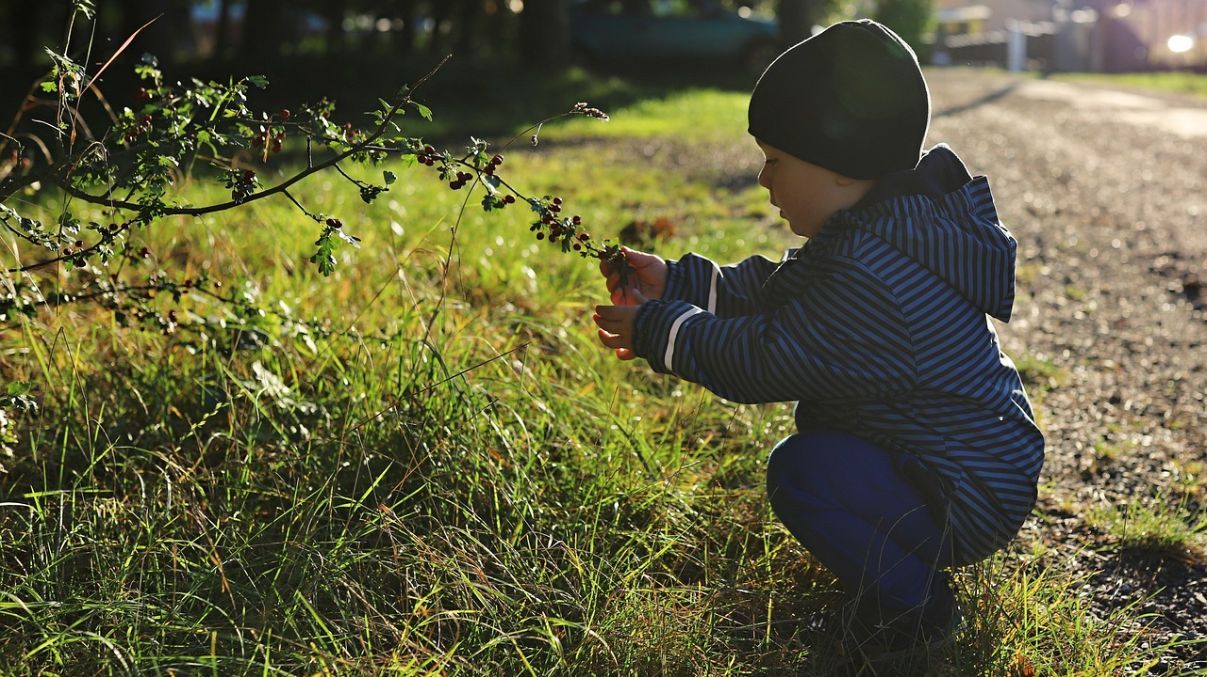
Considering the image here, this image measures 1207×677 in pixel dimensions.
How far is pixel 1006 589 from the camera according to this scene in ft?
7.52

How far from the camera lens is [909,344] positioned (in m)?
2.05

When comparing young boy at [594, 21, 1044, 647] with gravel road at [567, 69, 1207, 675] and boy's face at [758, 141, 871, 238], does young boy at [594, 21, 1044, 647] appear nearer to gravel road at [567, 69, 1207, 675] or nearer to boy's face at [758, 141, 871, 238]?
boy's face at [758, 141, 871, 238]

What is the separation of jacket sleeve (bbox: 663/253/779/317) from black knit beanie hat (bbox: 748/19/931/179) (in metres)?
0.38

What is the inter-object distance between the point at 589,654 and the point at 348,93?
38.0ft

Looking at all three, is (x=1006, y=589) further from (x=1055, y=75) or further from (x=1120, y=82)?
(x=1055, y=75)

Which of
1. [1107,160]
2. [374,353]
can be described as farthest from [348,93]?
[374,353]

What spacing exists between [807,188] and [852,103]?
188 millimetres

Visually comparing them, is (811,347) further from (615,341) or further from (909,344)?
(615,341)

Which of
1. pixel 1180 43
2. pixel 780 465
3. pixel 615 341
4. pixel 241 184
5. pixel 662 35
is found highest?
pixel 241 184

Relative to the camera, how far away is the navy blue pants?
2.10 meters

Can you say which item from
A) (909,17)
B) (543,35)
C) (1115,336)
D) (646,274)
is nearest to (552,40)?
(543,35)

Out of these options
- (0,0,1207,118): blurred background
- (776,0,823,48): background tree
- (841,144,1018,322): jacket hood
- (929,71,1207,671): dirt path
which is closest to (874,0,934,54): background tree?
(0,0,1207,118): blurred background

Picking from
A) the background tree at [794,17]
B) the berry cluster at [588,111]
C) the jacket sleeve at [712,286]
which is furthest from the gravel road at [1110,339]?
the background tree at [794,17]

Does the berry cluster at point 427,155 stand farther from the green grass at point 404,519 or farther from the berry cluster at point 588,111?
the green grass at point 404,519
